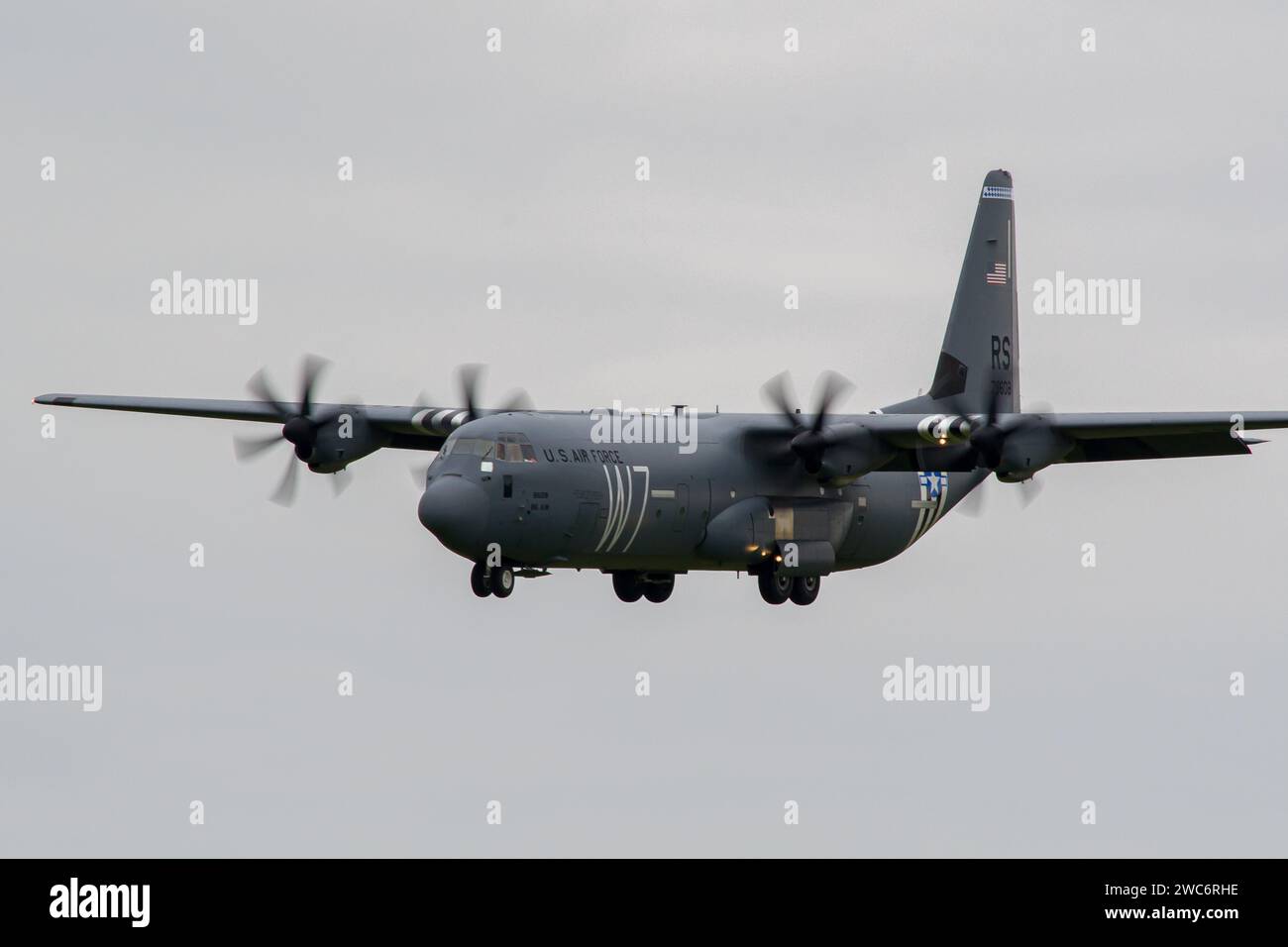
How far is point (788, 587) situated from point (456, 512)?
776 centimetres

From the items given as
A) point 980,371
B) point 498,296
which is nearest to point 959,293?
point 980,371

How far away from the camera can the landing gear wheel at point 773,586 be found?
116 feet

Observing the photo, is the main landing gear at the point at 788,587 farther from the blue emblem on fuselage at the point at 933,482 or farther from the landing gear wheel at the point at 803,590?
the blue emblem on fuselage at the point at 933,482

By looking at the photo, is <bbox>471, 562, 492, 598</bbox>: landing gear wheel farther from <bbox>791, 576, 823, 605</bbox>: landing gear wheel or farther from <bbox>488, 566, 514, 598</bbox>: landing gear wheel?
<bbox>791, 576, 823, 605</bbox>: landing gear wheel

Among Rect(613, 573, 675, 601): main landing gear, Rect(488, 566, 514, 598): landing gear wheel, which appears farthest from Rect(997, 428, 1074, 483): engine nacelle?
Rect(488, 566, 514, 598): landing gear wheel

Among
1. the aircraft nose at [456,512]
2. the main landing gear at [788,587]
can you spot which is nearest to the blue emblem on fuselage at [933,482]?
the main landing gear at [788,587]

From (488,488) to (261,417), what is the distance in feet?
26.5

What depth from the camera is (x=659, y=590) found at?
36531mm

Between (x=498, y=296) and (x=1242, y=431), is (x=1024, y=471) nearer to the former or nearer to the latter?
(x=1242, y=431)

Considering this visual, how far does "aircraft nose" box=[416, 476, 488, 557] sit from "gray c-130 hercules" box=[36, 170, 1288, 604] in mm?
24

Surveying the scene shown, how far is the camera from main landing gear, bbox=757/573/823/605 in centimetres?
3550

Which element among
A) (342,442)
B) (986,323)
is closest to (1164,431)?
(986,323)

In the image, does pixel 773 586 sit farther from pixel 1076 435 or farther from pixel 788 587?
pixel 1076 435

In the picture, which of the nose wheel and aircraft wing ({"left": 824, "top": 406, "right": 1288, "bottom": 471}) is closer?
the nose wheel
